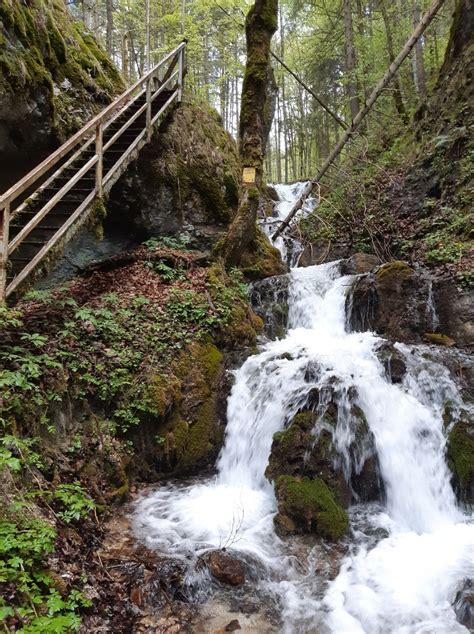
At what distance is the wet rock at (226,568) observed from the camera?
4293mm

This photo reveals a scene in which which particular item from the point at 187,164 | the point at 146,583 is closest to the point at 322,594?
the point at 146,583

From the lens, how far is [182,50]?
10.9m

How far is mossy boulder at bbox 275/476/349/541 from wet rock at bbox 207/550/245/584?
34.7 inches

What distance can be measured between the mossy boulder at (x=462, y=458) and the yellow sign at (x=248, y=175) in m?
6.35

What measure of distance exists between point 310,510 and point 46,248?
15.6 ft

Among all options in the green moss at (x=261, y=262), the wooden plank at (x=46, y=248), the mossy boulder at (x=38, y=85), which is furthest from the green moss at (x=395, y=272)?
the mossy boulder at (x=38, y=85)

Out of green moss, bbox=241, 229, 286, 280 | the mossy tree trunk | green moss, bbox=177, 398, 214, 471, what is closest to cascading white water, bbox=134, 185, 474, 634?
green moss, bbox=177, 398, 214, 471

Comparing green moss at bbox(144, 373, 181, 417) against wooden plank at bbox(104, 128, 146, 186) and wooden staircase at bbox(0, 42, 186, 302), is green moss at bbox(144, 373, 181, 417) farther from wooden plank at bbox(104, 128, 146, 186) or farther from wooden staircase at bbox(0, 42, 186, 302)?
wooden plank at bbox(104, 128, 146, 186)

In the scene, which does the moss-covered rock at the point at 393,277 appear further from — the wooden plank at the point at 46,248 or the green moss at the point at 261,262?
the wooden plank at the point at 46,248

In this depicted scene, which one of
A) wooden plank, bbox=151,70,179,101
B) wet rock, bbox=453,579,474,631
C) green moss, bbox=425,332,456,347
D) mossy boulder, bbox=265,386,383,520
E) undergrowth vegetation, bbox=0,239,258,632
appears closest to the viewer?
undergrowth vegetation, bbox=0,239,258,632

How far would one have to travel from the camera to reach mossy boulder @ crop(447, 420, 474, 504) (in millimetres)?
5707

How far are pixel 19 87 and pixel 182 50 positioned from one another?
19.9 feet

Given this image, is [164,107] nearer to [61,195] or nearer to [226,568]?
[61,195]

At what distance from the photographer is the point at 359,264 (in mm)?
10906
